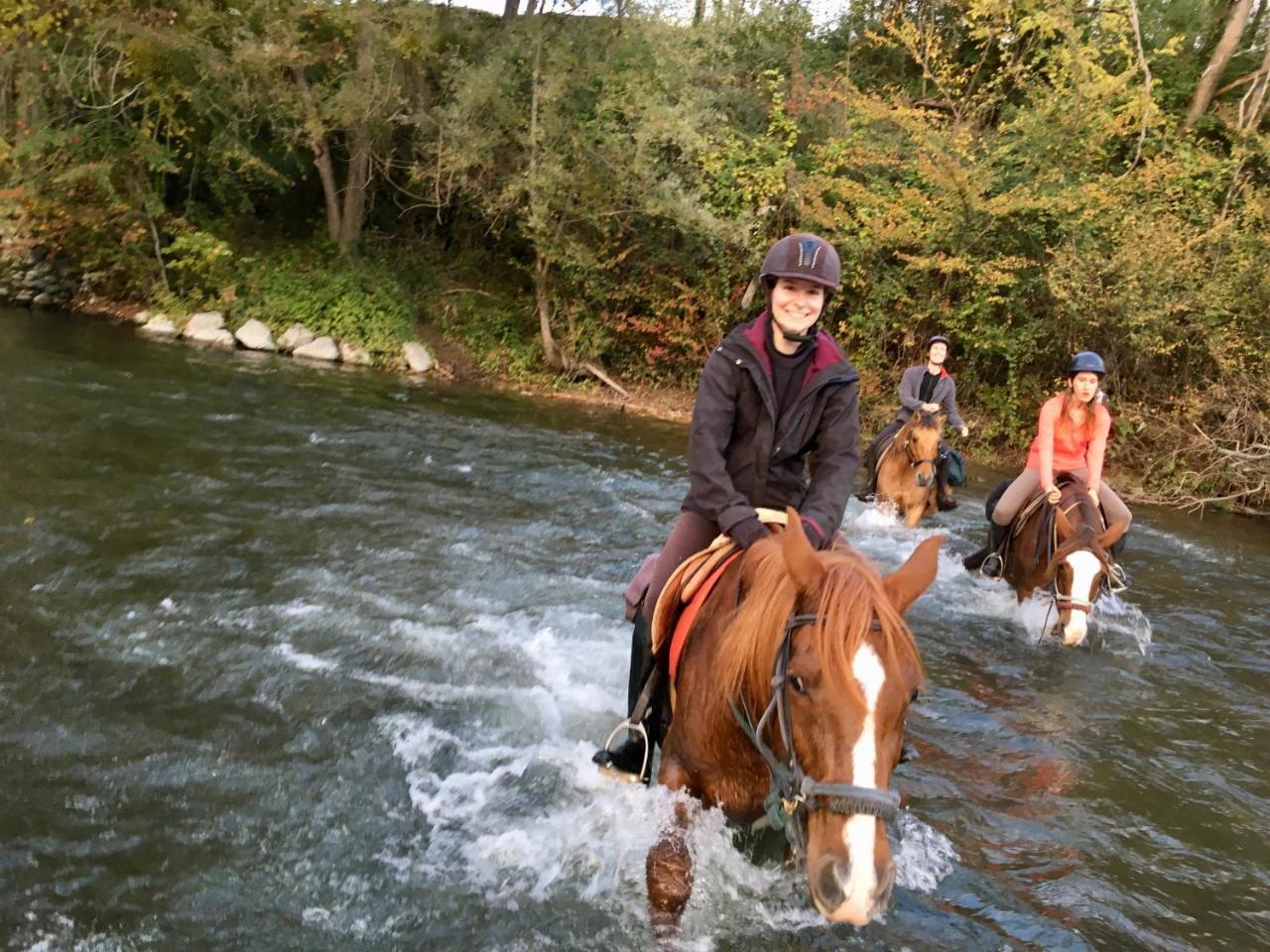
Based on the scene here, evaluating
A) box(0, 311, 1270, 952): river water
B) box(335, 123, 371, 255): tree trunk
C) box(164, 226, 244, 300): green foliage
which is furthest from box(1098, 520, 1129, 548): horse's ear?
box(164, 226, 244, 300): green foliage

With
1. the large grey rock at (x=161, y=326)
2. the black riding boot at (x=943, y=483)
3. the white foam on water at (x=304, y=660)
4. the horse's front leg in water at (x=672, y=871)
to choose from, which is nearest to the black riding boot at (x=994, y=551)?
the black riding boot at (x=943, y=483)

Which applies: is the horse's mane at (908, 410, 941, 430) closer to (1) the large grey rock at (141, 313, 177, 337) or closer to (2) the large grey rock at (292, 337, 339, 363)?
(2) the large grey rock at (292, 337, 339, 363)

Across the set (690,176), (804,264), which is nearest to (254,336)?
(690,176)

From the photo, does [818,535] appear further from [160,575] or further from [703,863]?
[160,575]

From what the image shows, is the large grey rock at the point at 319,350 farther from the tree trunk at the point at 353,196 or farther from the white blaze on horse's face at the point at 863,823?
the white blaze on horse's face at the point at 863,823

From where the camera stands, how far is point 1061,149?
63.9 feet

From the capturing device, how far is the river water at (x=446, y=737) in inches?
156

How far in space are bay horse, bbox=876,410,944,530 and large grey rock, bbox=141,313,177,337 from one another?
16842 millimetres

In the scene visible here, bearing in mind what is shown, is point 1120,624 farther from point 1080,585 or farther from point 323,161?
point 323,161

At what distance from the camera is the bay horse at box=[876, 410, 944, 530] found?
11078 millimetres

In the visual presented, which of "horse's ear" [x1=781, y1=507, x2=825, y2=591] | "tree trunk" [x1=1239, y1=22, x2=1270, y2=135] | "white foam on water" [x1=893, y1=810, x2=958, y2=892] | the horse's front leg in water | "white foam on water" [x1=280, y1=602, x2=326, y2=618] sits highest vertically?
"tree trunk" [x1=1239, y1=22, x2=1270, y2=135]

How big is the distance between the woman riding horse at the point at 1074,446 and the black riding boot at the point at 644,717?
18.7 feet

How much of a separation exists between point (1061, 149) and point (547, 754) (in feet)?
63.0

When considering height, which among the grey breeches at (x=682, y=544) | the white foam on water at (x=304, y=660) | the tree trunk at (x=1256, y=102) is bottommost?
the white foam on water at (x=304, y=660)
